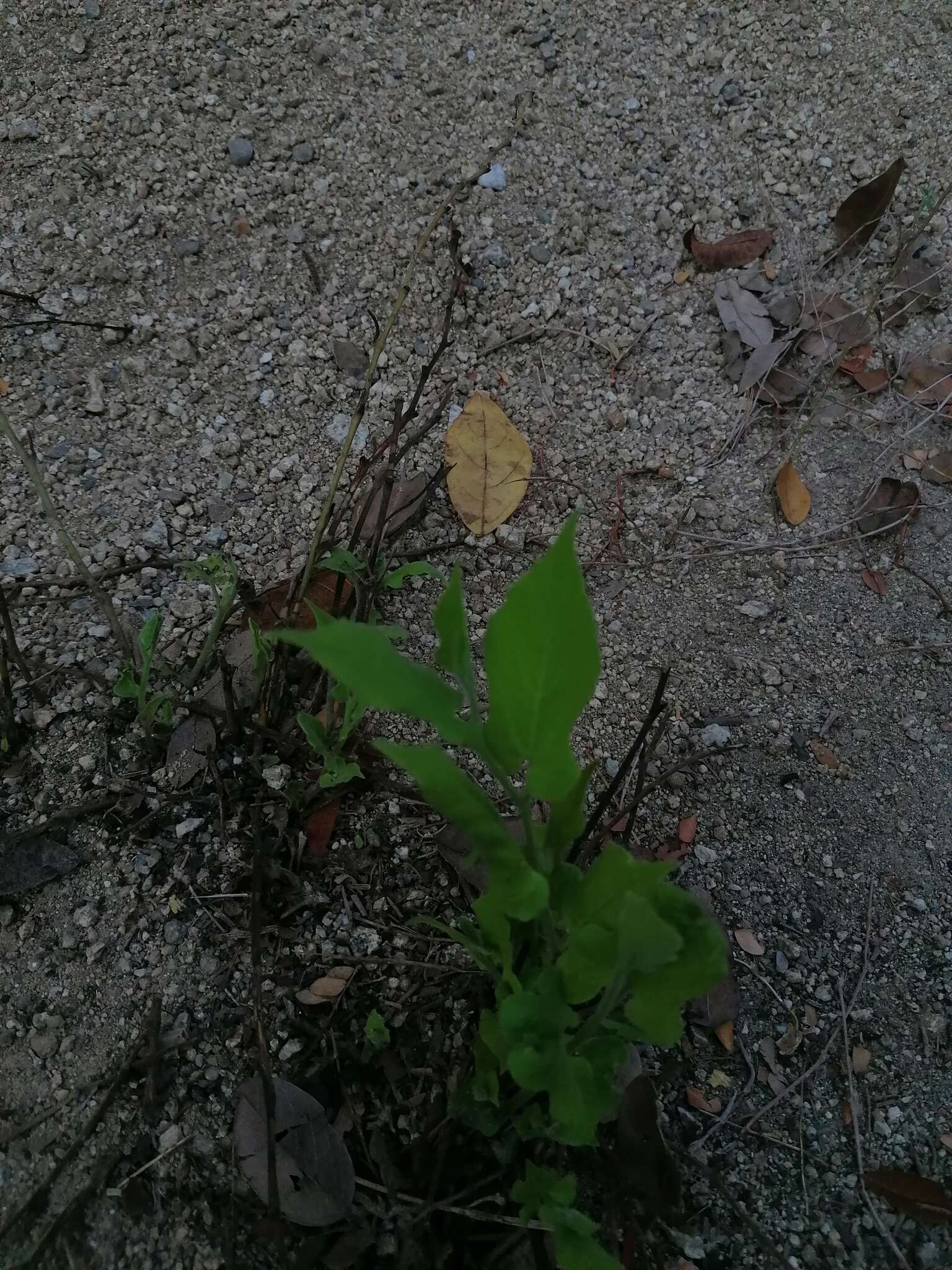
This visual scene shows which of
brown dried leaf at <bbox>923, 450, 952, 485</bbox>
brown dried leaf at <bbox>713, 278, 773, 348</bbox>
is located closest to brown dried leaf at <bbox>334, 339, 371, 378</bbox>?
brown dried leaf at <bbox>713, 278, 773, 348</bbox>

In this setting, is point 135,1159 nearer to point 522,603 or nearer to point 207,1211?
point 207,1211

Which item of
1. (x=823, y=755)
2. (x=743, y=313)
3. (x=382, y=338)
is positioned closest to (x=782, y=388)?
(x=743, y=313)

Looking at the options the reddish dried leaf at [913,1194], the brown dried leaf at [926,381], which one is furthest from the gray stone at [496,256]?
the reddish dried leaf at [913,1194]

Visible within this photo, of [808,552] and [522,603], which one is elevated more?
[522,603]

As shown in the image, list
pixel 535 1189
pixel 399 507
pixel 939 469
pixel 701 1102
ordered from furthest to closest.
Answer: pixel 939 469, pixel 399 507, pixel 701 1102, pixel 535 1189

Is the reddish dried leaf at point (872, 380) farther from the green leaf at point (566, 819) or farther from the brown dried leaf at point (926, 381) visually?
the green leaf at point (566, 819)

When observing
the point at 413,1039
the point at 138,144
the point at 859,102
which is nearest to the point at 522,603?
the point at 413,1039

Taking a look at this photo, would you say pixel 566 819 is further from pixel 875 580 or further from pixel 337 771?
pixel 875 580

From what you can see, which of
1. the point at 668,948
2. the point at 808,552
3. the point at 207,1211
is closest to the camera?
the point at 668,948
